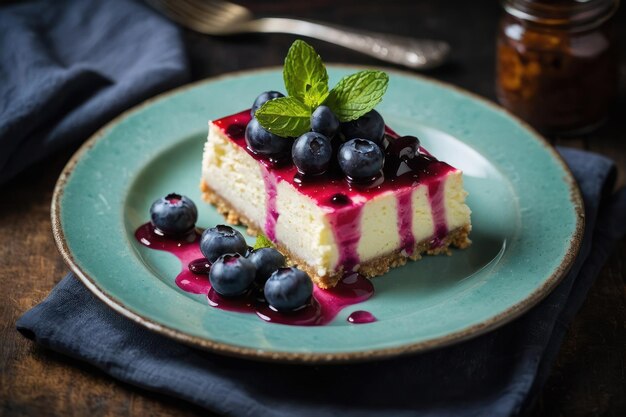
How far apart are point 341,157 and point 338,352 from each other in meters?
0.78

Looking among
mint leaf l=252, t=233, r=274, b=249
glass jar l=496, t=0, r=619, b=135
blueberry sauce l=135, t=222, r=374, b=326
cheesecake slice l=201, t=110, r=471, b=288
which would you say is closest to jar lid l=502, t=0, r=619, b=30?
glass jar l=496, t=0, r=619, b=135

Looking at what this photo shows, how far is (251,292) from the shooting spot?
294 centimetres

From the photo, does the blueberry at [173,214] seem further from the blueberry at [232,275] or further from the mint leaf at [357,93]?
the mint leaf at [357,93]

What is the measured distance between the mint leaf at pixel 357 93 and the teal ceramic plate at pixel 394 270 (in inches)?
24.4

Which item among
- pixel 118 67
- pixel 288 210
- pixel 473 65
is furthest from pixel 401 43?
pixel 288 210

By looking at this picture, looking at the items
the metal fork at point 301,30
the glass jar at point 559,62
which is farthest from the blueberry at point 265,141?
the metal fork at point 301,30

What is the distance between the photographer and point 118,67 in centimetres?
443

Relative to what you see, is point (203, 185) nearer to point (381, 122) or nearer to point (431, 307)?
point (381, 122)

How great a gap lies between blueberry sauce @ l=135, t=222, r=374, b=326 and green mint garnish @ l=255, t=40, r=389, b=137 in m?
0.56

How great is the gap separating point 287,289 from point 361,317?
0.99ft

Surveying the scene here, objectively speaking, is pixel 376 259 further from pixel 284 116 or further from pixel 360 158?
pixel 284 116

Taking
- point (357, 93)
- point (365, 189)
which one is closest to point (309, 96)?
point (357, 93)

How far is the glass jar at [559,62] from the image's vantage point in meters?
3.81

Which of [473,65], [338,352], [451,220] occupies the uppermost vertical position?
[338,352]
